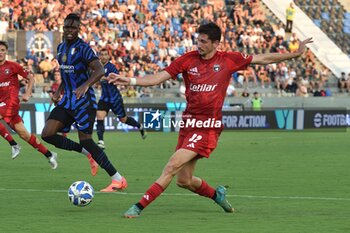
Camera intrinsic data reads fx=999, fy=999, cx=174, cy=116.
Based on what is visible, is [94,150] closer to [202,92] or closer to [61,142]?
[61,142]

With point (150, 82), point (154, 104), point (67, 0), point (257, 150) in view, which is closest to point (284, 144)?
point (257, 150)

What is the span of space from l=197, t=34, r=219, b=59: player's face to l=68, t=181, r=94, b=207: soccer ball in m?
2.16

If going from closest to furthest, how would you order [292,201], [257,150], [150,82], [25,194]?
[150,82]
[292,201]
[25,194]
[257,150]

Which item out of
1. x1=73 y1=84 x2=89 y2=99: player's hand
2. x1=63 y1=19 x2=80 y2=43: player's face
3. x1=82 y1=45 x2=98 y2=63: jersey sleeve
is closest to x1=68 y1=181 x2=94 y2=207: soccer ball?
x1=73 y1=84 x2=89 y2=99: player's hand

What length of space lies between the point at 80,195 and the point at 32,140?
6.45 metres

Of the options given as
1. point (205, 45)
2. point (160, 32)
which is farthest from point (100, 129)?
point (160, 32)

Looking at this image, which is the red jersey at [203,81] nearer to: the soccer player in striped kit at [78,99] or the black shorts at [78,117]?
the soccer player in striped kit at [78,99]

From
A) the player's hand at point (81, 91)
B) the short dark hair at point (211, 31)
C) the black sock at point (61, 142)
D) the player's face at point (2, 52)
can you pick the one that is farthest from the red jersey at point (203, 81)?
the player's face at point (2, 52)

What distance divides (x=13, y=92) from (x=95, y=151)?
5.97 m

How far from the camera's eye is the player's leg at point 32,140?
57.7 ft

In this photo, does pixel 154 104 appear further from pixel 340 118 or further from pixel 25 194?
pixel 25 194

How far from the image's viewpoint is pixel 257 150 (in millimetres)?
24625

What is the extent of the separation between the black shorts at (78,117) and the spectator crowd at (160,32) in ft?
68.0

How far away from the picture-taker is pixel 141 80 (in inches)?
426
